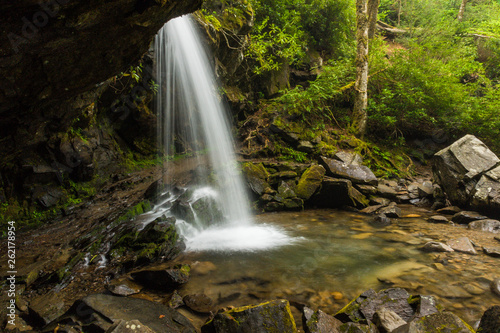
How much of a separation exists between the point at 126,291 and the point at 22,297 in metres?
1.37

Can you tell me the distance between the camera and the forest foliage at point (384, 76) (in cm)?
980

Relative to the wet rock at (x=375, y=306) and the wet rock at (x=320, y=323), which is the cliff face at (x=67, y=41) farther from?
the wet rock at (x=375, y=306)

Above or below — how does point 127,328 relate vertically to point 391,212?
above

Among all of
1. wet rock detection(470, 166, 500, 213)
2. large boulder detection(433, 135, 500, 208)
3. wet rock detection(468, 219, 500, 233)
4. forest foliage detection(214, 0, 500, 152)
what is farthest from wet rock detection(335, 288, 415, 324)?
forest foliage detection(214, 0, 500, 152)

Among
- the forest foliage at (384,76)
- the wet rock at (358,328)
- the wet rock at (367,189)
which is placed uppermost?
the forest foliage at (384,76)

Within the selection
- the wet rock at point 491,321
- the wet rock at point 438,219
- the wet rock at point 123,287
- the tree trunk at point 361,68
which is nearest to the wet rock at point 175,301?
the wet rock at point 123,287

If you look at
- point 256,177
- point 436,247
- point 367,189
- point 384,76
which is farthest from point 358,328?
point 384,76

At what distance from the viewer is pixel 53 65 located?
9.39 feet

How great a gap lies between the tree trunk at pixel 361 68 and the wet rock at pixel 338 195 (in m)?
3.94

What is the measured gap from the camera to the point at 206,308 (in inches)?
126

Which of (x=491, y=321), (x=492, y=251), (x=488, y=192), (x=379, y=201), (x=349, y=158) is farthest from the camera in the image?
(x=349, y=158)

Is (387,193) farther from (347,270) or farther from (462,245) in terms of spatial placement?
(347,270)

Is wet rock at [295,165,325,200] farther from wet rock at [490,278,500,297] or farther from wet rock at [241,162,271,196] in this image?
wet rock at [490,278,500,297]

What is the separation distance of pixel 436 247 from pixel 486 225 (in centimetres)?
235
